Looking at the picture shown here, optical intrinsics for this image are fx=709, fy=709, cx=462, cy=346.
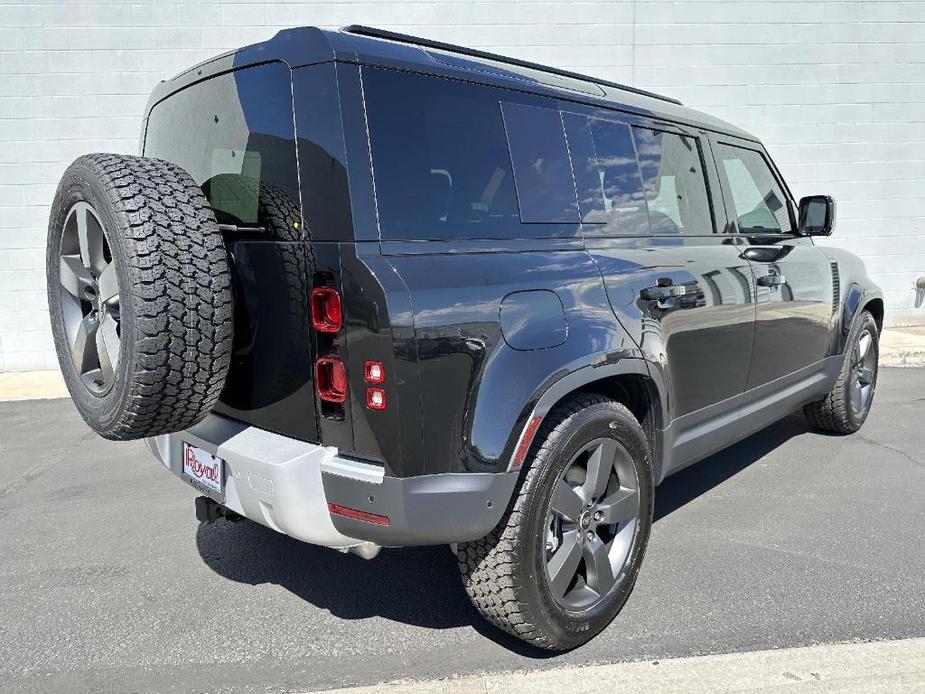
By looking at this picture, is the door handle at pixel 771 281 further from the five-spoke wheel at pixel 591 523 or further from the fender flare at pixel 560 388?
the five-spoke wheel at pixel 591 523

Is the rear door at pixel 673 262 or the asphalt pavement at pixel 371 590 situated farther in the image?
the rear door at pixel 673 262

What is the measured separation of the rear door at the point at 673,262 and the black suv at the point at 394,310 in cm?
2

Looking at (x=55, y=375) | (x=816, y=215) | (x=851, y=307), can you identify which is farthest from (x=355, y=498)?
(x=55, y=375)

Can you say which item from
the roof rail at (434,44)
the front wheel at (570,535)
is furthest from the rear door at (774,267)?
the front wheel at (570,535)

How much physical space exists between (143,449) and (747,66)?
7.86 metres

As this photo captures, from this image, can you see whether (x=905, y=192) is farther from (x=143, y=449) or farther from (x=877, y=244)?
(x=143, y=449)

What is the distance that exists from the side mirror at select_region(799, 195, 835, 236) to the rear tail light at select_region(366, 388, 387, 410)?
3086mm

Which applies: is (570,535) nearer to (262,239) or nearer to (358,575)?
(358,575)

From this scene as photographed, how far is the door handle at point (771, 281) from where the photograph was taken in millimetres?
3453

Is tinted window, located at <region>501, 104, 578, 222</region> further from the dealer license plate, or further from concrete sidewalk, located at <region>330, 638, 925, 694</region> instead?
concrete sidewalk, located at <region>330, 638, 925, 694</region>

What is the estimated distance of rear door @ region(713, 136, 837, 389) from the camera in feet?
11.6

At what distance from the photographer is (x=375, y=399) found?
1970 millimetres

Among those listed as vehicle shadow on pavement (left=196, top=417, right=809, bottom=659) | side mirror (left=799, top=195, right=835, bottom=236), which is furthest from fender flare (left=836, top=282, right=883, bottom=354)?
vehicle shadow on pavement (left=196, top=417, right=809, bottom=659)

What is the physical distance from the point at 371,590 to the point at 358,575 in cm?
Answer: 15
